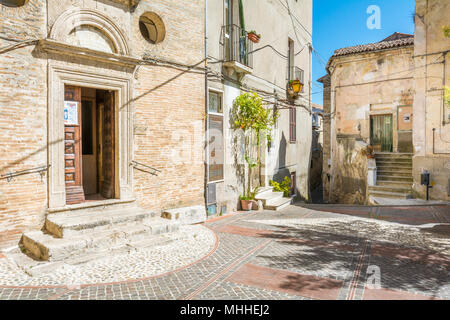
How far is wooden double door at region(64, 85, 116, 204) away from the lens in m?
6.51

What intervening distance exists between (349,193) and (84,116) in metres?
12.7

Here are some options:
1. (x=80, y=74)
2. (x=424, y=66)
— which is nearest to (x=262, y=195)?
(x=80, y=74)

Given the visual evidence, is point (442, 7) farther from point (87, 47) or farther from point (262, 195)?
point (87, 47)

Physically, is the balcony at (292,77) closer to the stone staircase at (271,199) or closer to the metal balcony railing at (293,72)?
the metal balcony railing at (293,72)

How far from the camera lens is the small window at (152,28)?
7.85 metres

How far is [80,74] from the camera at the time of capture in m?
6.37

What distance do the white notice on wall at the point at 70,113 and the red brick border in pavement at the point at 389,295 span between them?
6.13 m

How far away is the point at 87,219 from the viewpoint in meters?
6.06

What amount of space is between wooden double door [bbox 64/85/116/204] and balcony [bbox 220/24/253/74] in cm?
411

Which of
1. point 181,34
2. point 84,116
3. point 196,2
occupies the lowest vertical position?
point 84,116

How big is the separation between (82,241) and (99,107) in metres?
3.86

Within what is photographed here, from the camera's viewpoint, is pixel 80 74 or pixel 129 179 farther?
pixel 129 179

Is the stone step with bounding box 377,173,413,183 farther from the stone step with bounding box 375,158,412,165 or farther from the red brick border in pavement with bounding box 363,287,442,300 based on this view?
the red brick border in pavement with bounding box 363,287,442,300

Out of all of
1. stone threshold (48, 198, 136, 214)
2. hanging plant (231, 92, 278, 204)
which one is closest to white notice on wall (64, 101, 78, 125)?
stone threshold (48, 198, 136, 214)
